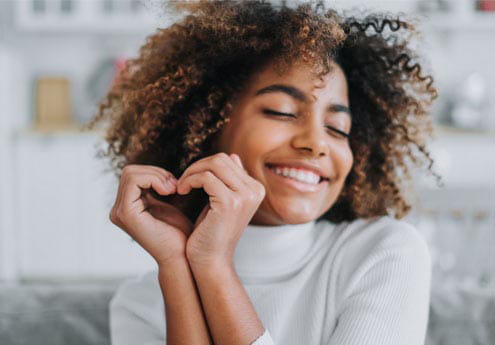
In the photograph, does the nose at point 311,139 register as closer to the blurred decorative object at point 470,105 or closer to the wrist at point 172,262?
the wrist at point 172,262

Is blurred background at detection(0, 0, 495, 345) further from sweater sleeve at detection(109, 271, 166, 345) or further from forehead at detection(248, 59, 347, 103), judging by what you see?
forehead at detection(248, 59, 347, 103)

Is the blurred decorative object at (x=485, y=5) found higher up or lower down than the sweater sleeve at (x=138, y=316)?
higher up

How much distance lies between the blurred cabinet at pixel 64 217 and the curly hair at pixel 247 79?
2207 millimetres

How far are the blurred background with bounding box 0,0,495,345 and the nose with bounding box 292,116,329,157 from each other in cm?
177

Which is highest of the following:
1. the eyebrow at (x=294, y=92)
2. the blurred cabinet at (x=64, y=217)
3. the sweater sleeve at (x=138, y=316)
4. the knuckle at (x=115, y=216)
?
the eyebrow at (x=294, y=92)

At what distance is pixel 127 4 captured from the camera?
3.71 meters

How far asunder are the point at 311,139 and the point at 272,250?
0.76 ft

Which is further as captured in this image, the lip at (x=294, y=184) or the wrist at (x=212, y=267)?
the lip at (x=294, y=184)

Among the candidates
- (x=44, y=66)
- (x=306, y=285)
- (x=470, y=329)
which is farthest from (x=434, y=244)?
(x=44, y=66)

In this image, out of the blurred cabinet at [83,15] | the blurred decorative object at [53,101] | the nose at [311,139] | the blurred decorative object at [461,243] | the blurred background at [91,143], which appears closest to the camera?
the nose at [311,139]

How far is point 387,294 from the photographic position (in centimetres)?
96

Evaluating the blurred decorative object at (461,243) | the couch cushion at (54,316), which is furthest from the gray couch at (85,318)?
the blurred decorative object at (461,243)

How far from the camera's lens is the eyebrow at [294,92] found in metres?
1.05

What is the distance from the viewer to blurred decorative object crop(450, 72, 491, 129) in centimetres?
→ 385
